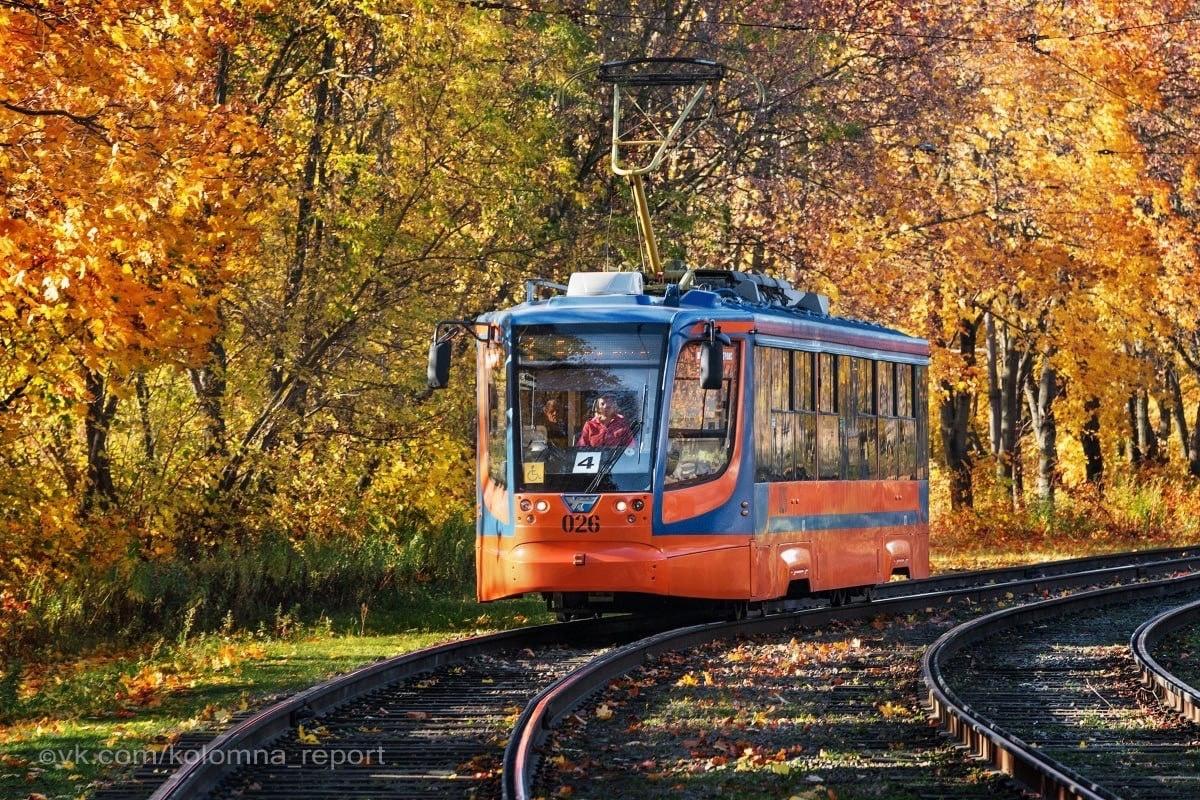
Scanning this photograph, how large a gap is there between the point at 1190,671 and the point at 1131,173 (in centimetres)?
2159

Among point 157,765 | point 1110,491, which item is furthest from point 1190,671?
point 1110,491

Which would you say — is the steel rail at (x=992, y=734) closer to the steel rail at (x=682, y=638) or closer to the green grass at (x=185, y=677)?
the steel rail at (x=682, y=638)

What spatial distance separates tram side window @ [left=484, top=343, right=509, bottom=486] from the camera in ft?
55.1

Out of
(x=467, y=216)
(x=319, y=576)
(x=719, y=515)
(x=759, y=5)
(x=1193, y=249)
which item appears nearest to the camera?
(x=719, y=515)

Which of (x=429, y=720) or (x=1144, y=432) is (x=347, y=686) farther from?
(x=1144, y=432)

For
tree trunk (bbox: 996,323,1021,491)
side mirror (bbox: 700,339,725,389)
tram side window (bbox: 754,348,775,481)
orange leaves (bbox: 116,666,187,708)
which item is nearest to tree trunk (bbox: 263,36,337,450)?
tram side window (bbox: 754,348,775,481)

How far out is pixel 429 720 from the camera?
1160 cm

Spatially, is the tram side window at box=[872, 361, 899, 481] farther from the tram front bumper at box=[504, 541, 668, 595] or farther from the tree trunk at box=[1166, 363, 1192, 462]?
the tree trunk at box=[1166, 363, 1192, 462]

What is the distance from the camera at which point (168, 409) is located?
21.8m

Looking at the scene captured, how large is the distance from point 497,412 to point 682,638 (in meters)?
2.58

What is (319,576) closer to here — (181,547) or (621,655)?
(181,547)

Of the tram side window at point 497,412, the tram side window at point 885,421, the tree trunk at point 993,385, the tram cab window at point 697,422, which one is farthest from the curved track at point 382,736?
the tree trunk at point 993,385

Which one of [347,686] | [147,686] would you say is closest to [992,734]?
[347,686]

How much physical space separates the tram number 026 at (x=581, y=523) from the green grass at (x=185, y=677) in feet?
5.68
